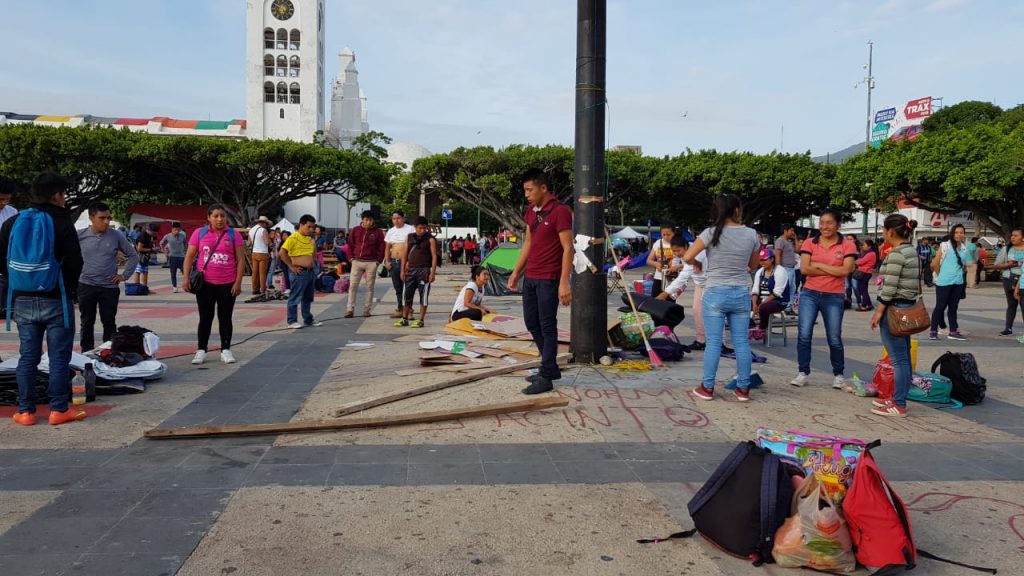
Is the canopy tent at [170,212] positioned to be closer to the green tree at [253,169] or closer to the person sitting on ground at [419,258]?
the green tree at [253,169]

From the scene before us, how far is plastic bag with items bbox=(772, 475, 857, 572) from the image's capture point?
2.86 meters

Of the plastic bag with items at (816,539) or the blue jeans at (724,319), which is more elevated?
the blue jeans at (724,319)

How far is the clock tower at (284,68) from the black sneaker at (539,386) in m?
68.4

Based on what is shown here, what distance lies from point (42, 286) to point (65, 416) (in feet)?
3.11

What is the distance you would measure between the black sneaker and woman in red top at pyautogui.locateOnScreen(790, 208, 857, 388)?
2.44 metres

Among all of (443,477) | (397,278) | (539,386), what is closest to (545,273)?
(539,386)

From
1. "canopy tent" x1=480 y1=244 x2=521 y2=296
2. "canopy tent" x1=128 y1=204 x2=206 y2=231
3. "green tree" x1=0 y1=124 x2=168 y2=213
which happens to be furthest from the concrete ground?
"canopy tent" x1=128 y1=204 x2=206 y2=231

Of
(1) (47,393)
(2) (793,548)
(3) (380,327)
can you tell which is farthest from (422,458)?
(3) (380,327)

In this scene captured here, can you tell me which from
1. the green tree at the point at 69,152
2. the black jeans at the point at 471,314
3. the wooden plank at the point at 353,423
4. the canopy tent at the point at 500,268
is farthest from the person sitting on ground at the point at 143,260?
the green tree at the point at 69,152

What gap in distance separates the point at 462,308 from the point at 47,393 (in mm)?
4980

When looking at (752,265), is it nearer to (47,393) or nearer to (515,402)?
(515,402)

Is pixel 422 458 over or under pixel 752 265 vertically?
under

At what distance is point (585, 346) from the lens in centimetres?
673

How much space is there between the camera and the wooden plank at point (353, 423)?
4.68 m
